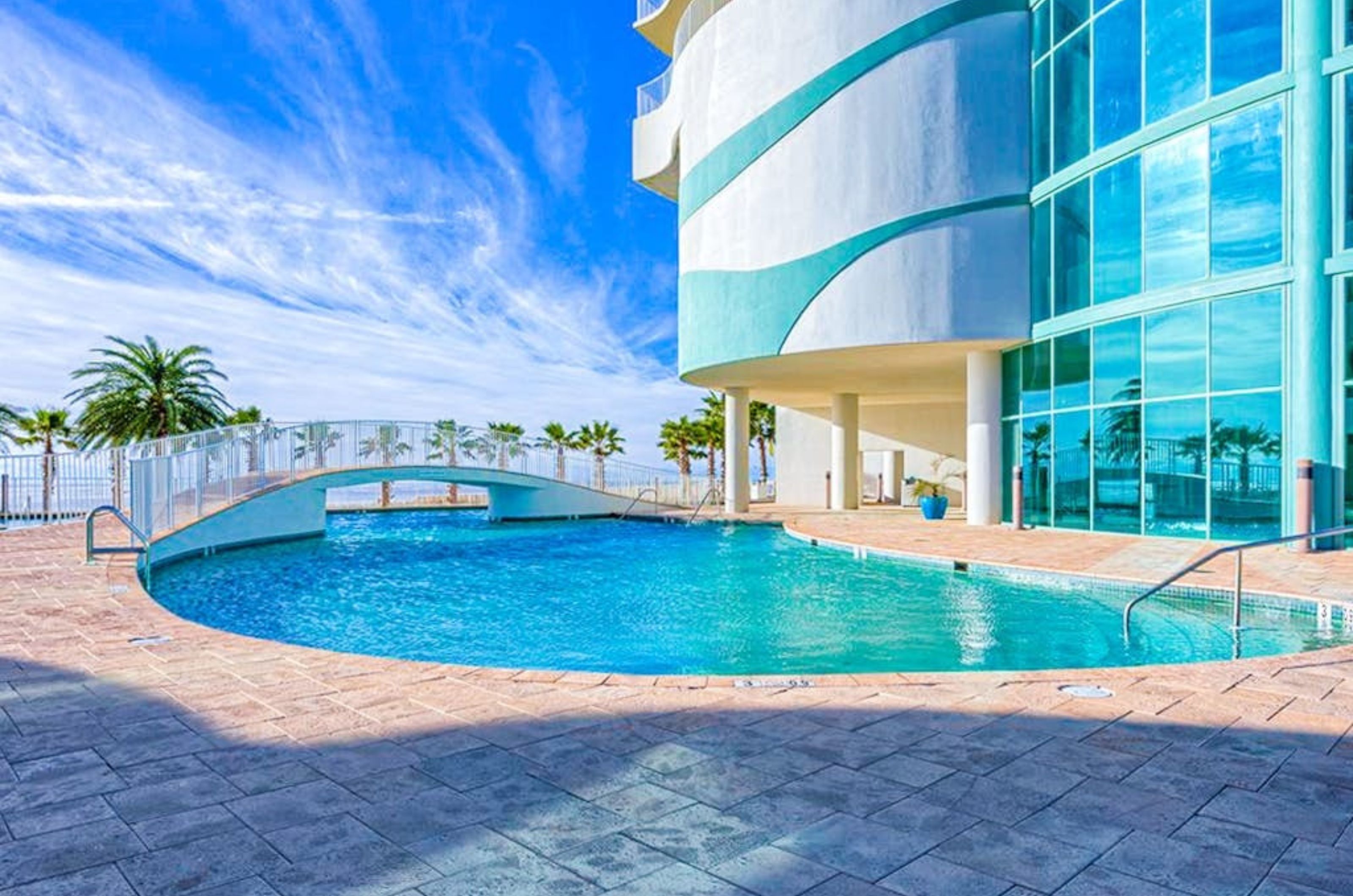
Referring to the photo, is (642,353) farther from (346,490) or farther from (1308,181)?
(1308,181)

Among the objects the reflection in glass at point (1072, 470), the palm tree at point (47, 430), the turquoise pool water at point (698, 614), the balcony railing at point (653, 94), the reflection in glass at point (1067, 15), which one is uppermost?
the balcony railing at point (653, 94)

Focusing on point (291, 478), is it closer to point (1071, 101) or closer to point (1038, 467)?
point (1038, 467)

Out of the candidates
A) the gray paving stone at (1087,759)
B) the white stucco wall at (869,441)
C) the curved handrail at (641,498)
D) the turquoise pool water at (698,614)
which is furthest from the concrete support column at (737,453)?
the gray paving stone at (1087,759)

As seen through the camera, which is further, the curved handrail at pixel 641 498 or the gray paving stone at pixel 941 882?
the curved handrail at pixel 641 498

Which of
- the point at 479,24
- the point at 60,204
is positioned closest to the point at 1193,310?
the point at 479,24

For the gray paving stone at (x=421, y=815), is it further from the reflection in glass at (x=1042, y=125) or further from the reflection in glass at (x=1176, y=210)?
the reflection in glass at (x=1042, y=125)

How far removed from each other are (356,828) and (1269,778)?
11.9 feet

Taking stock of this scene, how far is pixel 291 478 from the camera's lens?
18109 mm

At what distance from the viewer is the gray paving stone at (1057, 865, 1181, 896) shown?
2.44 metres

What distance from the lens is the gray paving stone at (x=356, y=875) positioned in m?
2.49

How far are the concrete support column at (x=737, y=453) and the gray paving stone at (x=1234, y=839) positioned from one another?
20.5 meters

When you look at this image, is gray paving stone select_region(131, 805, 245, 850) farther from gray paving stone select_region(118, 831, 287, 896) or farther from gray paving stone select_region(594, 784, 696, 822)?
gray paving stone select_region(594, 784, 696, 822)

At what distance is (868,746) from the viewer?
3744mm

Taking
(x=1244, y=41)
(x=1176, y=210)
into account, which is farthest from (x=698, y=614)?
(x=1244, y=41)
